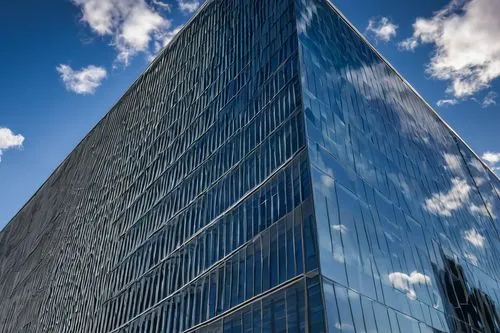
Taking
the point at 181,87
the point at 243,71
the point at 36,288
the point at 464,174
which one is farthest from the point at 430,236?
the point at 36,288

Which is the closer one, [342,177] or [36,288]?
[342,177]

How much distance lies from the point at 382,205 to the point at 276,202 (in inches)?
322

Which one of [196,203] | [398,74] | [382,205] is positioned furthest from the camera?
[398,74]

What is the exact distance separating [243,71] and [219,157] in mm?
7964

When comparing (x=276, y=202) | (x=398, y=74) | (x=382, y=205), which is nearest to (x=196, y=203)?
(x=276, y=202)

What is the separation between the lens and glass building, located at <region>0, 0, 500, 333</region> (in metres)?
22.9

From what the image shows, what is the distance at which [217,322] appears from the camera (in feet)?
85.0

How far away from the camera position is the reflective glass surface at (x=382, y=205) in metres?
22.3

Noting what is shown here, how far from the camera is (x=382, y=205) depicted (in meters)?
29.1

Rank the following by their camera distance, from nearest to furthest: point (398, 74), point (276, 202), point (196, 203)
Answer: point (276, 202) → point (196, 203) → point (398, 74)

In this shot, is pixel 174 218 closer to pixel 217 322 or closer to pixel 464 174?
pixel 217 322

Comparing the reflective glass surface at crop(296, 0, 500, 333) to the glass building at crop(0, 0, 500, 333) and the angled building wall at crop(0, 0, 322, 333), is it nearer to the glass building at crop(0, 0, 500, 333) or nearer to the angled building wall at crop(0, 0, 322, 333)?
the glass building at crop(0, 0, 500, 333)

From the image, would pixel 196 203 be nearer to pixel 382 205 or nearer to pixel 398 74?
pixel 382 205

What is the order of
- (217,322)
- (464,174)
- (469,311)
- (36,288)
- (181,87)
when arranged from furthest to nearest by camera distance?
(36,288)
(464,174)
(181,87)
(469,311)
(217,322)
